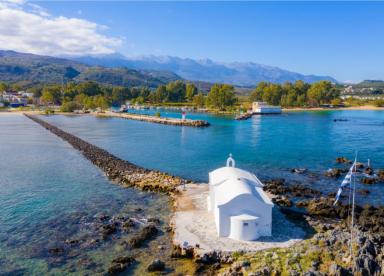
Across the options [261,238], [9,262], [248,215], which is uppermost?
[248,215]

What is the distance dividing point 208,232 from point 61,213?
487 inches

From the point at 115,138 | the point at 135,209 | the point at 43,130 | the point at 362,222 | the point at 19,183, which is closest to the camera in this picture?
the point at 362,222

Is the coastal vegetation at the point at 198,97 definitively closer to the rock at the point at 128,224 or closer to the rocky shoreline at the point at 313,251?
the rocky shoreline at the point at 313,251

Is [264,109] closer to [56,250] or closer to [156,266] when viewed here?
[56,250]

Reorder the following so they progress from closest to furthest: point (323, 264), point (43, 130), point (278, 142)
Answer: point (323, 264) → point (278, 142) → point (43, 130)

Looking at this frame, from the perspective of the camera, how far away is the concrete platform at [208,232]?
19.3 metres

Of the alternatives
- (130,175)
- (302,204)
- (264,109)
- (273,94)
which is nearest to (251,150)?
(130,175)

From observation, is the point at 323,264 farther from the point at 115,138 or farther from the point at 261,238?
the point at 115,138

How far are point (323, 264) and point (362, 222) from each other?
8.03 meters

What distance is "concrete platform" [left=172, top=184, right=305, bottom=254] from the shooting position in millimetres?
19344

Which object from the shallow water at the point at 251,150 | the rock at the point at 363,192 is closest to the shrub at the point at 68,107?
the shallow water at the point at 251,150

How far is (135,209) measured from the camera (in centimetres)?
2712

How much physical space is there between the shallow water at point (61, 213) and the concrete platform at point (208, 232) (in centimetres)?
128

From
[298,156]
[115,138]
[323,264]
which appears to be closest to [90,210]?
[323,264]
